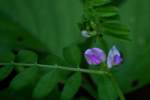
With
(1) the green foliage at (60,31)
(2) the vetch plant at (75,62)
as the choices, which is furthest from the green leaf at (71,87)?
(1) the green foliage at (60,31)

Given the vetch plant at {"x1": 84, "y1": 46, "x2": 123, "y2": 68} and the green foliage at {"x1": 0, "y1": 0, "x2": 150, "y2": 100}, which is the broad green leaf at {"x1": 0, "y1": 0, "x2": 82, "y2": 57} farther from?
the vetch plant at {"x1": 84, "y1": 46, "x2": 123, "y2": 68}

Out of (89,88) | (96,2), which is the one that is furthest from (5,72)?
(89,88)

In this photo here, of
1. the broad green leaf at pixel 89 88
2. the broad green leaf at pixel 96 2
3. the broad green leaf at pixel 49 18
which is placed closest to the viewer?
the broad green leaf at pixel 96 2

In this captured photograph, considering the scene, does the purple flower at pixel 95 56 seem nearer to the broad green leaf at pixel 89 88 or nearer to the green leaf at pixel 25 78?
the green leaf at pixel 25 78

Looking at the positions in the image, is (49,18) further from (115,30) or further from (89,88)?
(115,30)

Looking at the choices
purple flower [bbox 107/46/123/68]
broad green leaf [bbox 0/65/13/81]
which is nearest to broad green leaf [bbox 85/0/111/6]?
purple flower [bbox 107/46/123/68]

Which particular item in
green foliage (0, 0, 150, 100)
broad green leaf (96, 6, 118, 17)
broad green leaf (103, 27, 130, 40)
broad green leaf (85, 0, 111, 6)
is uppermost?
broad green leaf (85, 0, 111, 6)

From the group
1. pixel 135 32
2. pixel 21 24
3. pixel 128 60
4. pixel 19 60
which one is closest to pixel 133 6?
pixel 135 32
